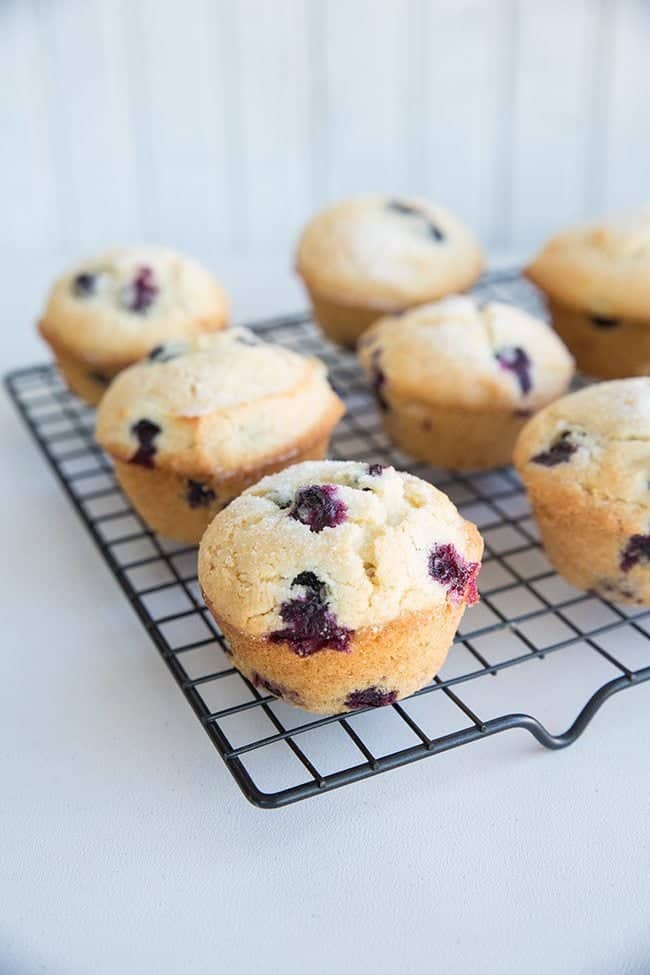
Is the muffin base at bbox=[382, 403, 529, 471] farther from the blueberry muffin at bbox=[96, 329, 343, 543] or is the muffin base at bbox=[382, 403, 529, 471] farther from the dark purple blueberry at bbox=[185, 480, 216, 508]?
the dark purple blueberry at bbox=[185, 480, 216, 508]

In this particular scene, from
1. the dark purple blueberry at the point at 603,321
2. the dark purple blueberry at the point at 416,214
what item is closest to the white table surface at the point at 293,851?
the dark purple blueberry at the point at 603,321

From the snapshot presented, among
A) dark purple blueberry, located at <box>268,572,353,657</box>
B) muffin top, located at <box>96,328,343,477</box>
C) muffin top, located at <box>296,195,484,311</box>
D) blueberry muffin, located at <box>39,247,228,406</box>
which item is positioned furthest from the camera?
muffin top, located at <box>296,195,484,311</box>

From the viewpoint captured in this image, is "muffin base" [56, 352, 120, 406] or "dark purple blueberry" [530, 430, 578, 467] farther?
"muffin base" [56, 352, 120, 406]

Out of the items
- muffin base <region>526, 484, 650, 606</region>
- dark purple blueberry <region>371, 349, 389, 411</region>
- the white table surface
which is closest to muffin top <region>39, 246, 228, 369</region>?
dark purple blueberry <region>371, 349, 389, 411</region>

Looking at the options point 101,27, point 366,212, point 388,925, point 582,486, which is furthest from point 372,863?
point 101,27

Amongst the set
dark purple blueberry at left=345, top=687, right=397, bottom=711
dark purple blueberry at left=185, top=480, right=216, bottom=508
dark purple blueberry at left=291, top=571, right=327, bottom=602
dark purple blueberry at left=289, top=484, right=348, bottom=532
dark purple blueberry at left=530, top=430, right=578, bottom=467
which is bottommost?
dark purple blueberry at left=345, top=687, right=397, bottom=711

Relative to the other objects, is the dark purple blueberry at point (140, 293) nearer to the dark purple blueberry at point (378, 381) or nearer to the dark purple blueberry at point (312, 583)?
the dark purple blueberry at point (378, 381)

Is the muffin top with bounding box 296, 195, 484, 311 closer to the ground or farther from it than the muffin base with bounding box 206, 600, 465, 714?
farther from it
